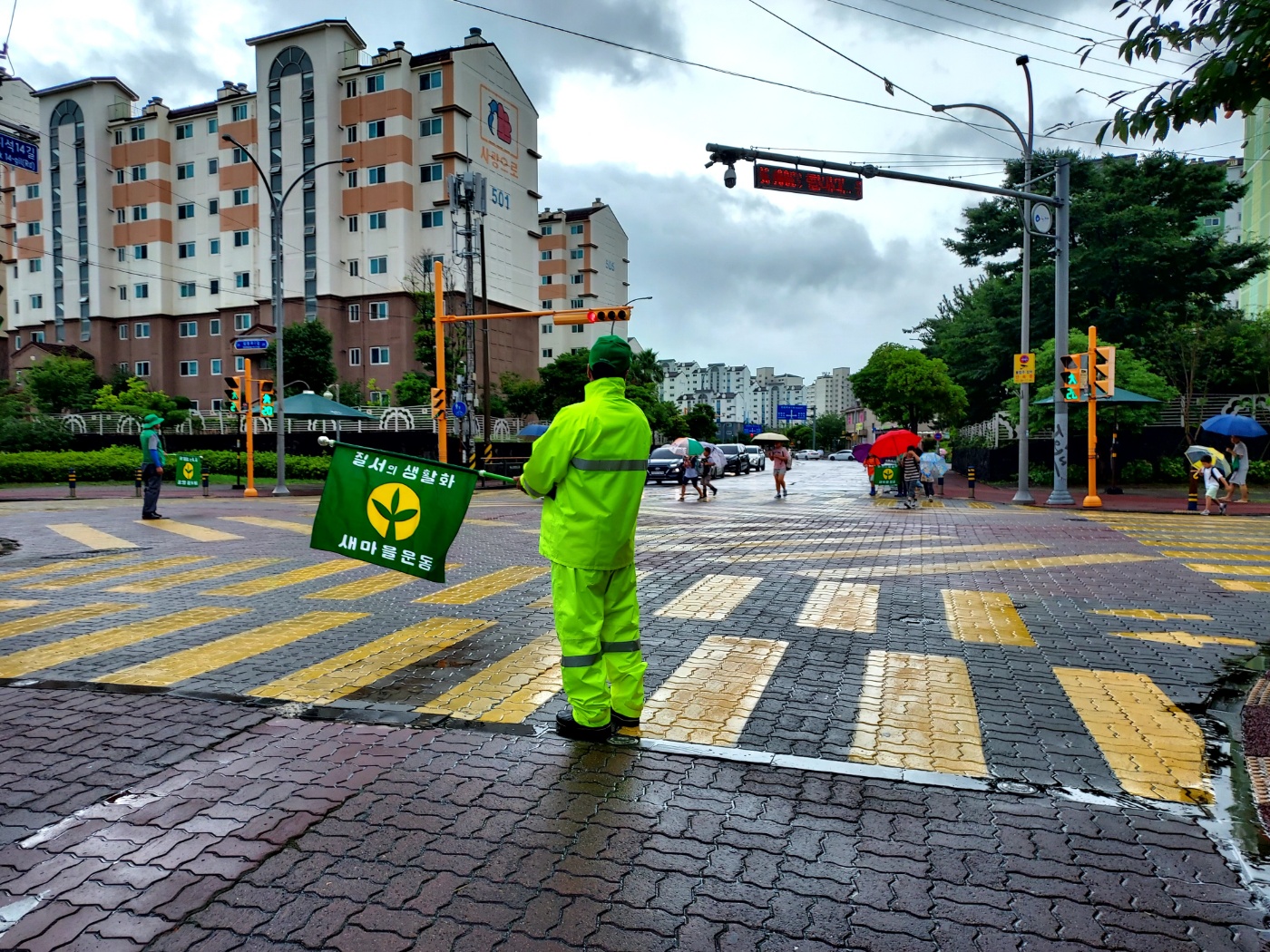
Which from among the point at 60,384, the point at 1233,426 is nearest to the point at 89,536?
the point at 1233,426

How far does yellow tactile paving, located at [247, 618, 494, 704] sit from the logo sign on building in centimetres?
1021

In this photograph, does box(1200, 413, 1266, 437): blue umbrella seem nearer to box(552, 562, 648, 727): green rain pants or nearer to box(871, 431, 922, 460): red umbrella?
box(871, 431, 922, 460): red umbrella

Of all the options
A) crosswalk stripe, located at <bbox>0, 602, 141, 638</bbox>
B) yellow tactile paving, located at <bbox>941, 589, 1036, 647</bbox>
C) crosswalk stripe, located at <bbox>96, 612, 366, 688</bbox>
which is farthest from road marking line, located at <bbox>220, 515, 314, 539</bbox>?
yellow tactile paving, located at <bbox>941, 589, 1036, 647</bbox>

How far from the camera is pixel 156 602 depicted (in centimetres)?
825

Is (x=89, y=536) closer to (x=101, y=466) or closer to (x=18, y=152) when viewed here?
(x=18, y=152)

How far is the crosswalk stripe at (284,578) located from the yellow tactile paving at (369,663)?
2665mm

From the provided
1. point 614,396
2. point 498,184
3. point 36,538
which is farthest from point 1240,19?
point 498,184

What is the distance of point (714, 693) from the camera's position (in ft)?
17.1

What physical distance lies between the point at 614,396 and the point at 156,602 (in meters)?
5.98

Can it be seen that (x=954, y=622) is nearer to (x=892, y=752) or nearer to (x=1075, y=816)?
(x=892, y=752)

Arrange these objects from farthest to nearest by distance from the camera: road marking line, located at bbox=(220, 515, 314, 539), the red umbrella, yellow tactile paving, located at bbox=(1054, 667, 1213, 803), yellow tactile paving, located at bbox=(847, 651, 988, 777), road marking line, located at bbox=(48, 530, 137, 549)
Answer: the red umbrella → road marking line, located at bbox=(220, 515, 314, 539) → road marking line, located at bbox=(48, 530, 137, 549) → yellow tactile paving, located at bbox=(847, 651, 988, 777) → yellow tactile paving, located at bbox=(1054, 667, 1213, 803)

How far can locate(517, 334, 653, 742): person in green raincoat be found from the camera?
4199mm

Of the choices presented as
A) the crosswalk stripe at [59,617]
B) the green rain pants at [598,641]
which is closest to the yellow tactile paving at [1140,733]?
the green rain pants at [598,641]

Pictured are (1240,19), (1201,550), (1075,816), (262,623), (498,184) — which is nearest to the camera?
(1075,816)
